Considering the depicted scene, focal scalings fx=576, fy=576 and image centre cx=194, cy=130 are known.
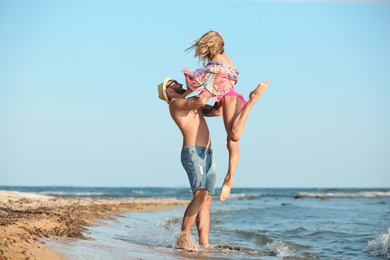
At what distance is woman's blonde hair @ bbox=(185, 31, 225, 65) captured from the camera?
19.1 ft

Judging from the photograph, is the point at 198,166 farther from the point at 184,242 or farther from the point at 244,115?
the point at 184,242

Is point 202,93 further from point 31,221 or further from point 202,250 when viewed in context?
point 31,221

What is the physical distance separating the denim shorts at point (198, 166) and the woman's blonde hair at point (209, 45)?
A: 0.95 meters

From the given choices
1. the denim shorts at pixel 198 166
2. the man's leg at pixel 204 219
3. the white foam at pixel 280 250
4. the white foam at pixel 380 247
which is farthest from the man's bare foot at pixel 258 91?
the white foam at pixel 380 247

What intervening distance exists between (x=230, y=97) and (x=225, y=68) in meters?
0.29

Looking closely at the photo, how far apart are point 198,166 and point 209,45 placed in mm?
1233

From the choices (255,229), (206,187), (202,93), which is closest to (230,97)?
(202,93)

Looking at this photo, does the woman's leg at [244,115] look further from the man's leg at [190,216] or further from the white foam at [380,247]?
the white foam at [380,247]

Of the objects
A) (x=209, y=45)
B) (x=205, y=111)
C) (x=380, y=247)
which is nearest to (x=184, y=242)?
(x=205, y=111)

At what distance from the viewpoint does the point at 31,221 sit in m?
5.70

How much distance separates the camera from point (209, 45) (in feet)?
19.0

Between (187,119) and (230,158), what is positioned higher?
(187,119)

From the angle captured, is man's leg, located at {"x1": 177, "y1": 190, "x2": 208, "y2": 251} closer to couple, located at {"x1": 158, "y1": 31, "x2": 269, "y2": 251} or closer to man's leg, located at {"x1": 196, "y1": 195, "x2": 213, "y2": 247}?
couple, located at {"x1": 158, "y1": 31, "x2": 269, "y2": 251}

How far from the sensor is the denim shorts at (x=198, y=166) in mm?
5898
